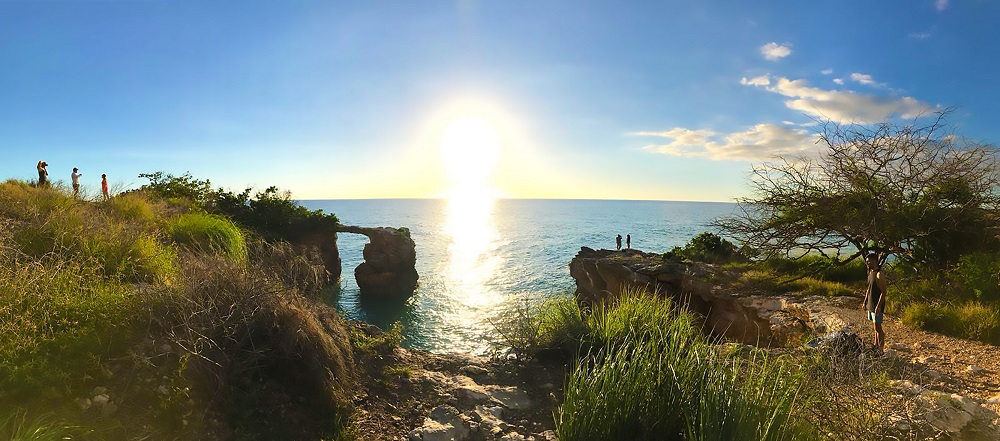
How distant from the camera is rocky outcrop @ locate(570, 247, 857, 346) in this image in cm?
1106

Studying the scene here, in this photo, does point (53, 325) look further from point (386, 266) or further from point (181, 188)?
point (386, 266)

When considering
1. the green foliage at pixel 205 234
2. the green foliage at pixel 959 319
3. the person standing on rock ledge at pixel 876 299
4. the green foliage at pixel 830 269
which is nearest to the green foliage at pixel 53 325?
the green foliage at pixel 205 234

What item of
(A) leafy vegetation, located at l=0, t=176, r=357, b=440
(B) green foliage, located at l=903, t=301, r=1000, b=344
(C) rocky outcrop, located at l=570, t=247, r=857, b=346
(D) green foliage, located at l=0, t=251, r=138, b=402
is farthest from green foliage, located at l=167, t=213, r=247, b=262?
(B) green foliage, located at l=903, t=301, r=1000, b=344

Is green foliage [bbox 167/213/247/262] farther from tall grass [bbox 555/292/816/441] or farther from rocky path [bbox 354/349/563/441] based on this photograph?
tall grass [bbox 555/292/816/441]

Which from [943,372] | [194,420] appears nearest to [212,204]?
[194,420]

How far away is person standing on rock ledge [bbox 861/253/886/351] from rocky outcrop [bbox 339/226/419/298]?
2884cm

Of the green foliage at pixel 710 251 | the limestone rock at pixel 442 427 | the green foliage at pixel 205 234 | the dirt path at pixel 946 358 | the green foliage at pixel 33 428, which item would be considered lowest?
the limestone rock at pixel 442 427

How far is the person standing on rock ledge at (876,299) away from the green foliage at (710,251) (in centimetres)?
1304

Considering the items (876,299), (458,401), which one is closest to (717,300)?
(876,299)

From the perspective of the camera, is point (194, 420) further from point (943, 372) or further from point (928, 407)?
point (943, 372)

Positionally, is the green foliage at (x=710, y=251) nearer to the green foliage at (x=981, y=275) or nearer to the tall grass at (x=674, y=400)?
the green foliage at (x=981, y=275)

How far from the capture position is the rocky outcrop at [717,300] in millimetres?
Answer: 11062

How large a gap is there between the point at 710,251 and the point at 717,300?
811 cm

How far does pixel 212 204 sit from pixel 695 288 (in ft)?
70.2
